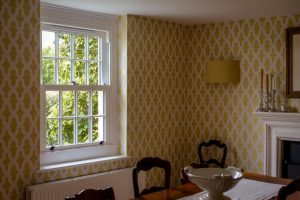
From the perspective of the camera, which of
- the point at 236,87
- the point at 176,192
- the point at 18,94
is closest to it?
the point at 176,192

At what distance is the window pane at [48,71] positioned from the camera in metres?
4.23

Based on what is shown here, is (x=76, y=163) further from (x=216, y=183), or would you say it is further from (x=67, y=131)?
(x=216, y=183)

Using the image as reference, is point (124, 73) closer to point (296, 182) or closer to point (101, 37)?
point (101, 37)

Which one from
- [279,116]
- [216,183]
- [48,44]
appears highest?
[48,44]

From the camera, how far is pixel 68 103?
4453 millimetres

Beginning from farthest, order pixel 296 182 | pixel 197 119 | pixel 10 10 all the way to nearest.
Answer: pixel 197 119
pixel 10 10
pixel 296 182

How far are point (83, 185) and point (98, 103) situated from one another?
1051mm

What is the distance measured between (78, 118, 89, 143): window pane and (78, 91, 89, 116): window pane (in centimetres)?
9

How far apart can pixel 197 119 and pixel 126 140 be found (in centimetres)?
126

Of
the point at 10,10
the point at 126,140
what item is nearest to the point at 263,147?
the point at 126,140

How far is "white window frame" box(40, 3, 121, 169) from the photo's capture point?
13.7ft

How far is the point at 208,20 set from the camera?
5.20 metres

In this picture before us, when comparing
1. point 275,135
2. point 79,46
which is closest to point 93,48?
point 79,46

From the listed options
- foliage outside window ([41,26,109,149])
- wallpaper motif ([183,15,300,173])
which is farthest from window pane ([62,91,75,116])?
wallpaper motif ([183,15,300,173])
